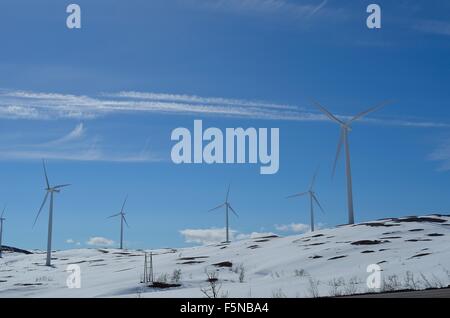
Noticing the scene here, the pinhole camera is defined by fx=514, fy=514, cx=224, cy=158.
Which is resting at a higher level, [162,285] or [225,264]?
[225,264]

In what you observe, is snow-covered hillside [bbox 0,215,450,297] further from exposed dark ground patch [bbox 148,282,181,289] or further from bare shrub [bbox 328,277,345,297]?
exposed dark ground patch [bbox 148,282,181,289]

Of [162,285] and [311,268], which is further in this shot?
[311,268]

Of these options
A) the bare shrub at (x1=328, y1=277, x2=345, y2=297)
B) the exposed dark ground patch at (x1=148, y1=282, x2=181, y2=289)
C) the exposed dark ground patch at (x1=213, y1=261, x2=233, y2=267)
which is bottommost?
the bare shrub at (x1=328, y1=277, x2=345, y2=297)

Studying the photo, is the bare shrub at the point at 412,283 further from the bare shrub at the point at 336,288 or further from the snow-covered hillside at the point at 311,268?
the bare shrub at the point at 336,288

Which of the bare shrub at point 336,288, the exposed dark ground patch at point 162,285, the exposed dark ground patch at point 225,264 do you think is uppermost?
the exposed dark ground patch at point 225,264

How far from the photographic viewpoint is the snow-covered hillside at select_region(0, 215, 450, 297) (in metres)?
Answer: 28.3

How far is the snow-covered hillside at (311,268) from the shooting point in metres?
28.3

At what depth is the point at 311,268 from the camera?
4381cm

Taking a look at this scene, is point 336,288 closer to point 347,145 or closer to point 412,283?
point 412,283

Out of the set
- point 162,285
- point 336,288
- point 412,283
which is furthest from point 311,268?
point 336,288

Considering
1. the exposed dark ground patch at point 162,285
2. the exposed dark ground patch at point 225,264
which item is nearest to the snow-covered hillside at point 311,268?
the exposed dark ground patch at point 225,264

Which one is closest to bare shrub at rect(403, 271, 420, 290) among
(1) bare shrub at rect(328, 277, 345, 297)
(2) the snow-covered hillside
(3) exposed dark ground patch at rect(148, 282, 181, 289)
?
(2) the snow-covered hillside
